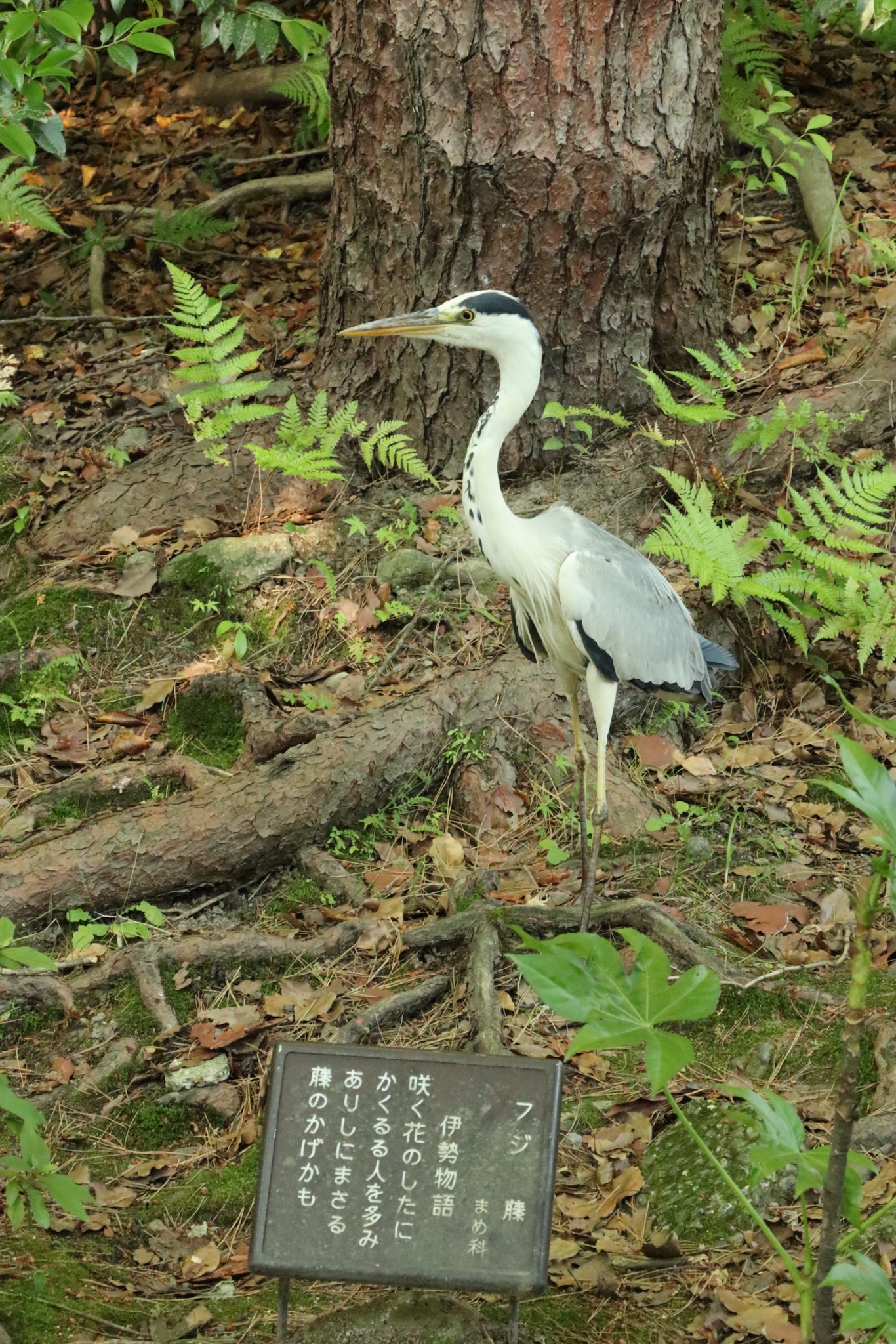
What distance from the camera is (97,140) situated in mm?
8953

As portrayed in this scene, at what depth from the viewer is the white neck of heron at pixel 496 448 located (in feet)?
14.4

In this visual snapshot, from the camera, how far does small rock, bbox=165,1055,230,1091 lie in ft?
12.9

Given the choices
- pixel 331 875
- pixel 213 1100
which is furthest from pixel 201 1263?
pixel 331 875

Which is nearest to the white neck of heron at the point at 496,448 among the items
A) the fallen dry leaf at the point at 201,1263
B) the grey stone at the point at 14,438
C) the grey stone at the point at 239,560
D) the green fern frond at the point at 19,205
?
the grey stone at the point at 239,560

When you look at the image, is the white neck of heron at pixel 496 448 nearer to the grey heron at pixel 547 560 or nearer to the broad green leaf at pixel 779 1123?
the grey heron at pixel 547 560

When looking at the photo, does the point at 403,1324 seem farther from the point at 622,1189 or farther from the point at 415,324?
the point at 415,324

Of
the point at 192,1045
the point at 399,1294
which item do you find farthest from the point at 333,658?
the point at 399,1294

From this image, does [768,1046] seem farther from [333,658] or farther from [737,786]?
[333,658]

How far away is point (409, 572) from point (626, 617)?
141 cm

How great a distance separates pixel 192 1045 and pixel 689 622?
2431mm

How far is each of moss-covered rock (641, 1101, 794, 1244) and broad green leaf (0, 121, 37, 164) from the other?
148 inches

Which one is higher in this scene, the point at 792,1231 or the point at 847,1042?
the point at 847,1042

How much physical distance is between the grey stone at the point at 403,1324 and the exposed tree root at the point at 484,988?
862 millimetres

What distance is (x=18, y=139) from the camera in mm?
4375
